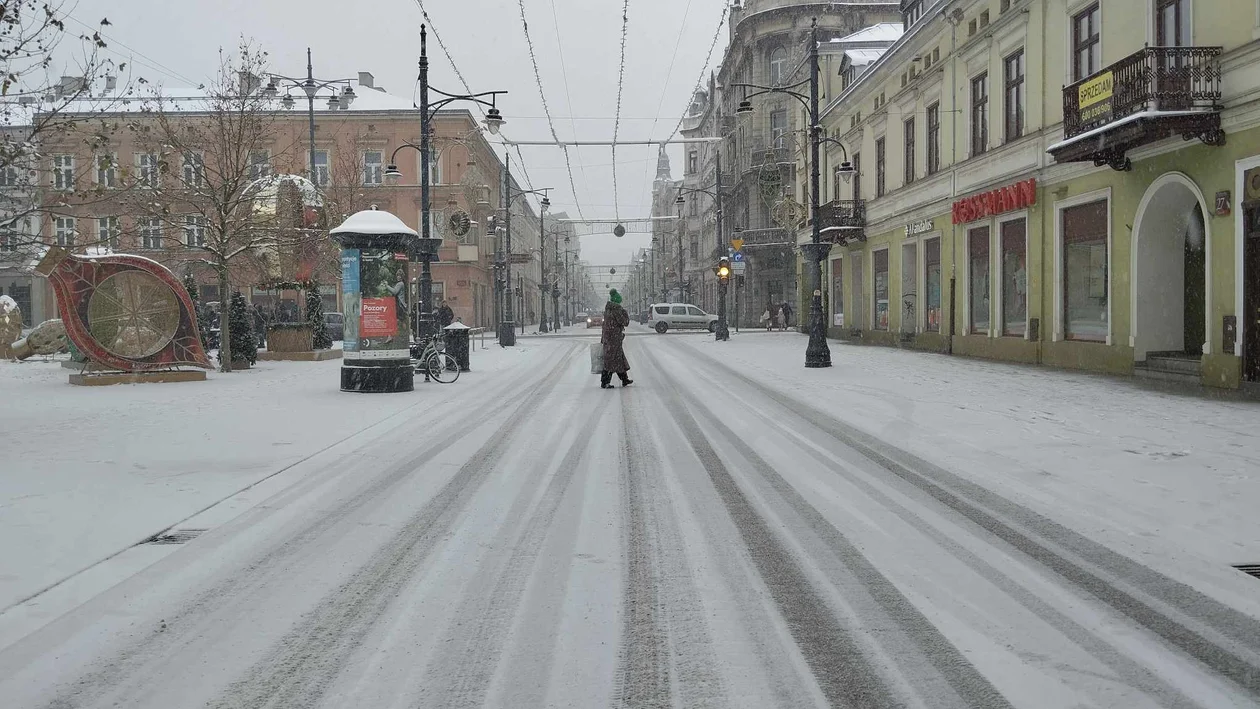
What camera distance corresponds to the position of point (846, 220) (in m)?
33.8

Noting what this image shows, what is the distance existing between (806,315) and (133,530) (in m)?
38.8

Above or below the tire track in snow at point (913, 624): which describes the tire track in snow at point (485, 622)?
above

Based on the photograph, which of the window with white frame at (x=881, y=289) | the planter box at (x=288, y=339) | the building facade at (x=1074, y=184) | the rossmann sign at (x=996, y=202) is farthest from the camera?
the window with white frame at (x=881, y=289)

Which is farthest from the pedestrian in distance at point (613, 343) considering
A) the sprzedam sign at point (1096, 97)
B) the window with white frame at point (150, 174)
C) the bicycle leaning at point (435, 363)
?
the sprzedam sign at point (1096, 97)

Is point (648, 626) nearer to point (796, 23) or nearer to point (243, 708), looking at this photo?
point (243, 708)

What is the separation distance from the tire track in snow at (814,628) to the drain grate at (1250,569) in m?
2.27

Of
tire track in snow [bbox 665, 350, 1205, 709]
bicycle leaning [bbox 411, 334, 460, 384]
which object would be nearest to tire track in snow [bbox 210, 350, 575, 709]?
tire track in snow [bbox 665, 350, 1205, 709]

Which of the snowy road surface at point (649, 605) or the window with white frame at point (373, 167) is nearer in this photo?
the snowy road surface at point (649, 605)

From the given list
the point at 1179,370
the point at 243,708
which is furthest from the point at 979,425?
→ the point at 243,708

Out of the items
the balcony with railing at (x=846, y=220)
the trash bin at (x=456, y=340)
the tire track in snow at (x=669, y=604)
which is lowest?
the tire track in snow at (x=669, y=604)

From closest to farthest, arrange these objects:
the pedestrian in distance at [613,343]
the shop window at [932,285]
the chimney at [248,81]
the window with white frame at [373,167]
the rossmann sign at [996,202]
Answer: the pedestrian in distance at [613,343] → the rossmann sign at [996,202] → the chimney at [248,81] → the shop window at [932,285] → the window with white frame at [373,167]

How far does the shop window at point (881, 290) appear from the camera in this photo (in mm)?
Answer: 31719

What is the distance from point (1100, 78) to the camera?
15766mm

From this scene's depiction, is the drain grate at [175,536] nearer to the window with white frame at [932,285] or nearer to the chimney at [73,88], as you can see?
the chimney at [73,88]
